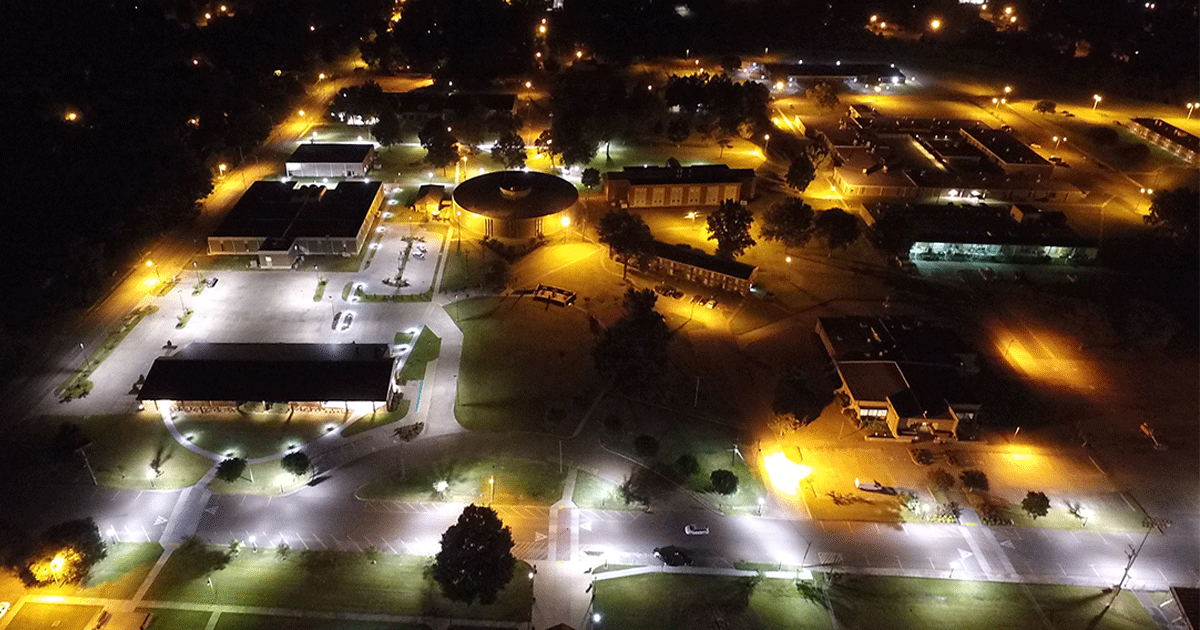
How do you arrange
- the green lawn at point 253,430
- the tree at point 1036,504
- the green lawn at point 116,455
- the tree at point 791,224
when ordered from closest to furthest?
the tree at point 1036,504 < the green lawn at point 116,455 < the green lawn at point 253,430 < the tree at point 791,224

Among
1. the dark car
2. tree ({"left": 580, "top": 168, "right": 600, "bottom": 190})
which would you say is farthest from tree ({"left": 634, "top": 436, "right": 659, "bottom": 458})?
tree ({"left": 580, "top": 168, "right": 600, "bottom": 190})

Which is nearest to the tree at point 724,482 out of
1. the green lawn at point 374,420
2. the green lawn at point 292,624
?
the green lawn at point 292,624

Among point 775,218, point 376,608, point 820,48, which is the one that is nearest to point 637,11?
point 820,48

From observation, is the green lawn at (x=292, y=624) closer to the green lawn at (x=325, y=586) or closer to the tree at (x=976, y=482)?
the green lawn at (x=325, y=586)

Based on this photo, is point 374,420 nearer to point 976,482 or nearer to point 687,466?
point 687,466

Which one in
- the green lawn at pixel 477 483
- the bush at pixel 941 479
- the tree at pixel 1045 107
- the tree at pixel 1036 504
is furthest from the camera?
the tree at pixel 1045 107

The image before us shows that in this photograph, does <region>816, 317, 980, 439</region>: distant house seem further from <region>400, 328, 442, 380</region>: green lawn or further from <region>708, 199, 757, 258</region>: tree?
<region>400, 328, 442, 380</region>: green lawn
